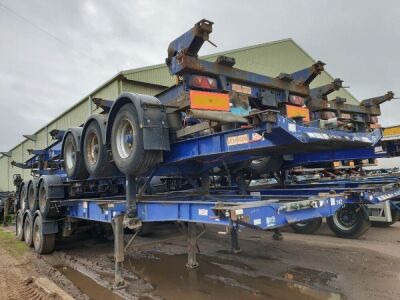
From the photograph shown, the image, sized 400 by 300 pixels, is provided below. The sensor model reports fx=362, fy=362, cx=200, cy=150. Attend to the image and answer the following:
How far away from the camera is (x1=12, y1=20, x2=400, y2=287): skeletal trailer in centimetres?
370

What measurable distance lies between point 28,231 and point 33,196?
95 centimetres

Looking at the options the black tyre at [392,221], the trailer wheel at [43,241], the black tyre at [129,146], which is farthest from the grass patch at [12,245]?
the black tyre at [392,221]

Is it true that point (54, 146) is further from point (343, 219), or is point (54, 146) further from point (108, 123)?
point (343, 219)

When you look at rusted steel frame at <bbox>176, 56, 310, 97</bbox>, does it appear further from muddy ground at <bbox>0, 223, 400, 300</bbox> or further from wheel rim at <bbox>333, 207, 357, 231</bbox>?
wheel rim at <bbox>333, 207, 357, 231</bbox>

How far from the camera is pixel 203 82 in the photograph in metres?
4.14

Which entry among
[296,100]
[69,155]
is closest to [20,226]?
[69,155]

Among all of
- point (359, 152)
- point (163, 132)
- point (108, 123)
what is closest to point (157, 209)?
point (163, 132)

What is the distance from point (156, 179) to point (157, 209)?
3477 millimetres

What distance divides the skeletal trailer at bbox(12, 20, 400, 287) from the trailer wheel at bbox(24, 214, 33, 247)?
1.49m

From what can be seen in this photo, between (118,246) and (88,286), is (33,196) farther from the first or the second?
(118,246)

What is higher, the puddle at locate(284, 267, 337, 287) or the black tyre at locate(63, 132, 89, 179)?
→ the black tyre at locate(63, 132, 89, 179)

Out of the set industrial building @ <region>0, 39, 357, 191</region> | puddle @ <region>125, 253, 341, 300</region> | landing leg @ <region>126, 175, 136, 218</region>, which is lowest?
puddle @ <region>125, 253, 341, 300</region>

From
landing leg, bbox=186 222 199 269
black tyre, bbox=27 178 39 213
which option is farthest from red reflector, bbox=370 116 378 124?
black tyre, bbox=27 178 39 213

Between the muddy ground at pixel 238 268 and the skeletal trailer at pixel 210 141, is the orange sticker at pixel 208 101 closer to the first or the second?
the skeletal trailer at pixel 210 141
